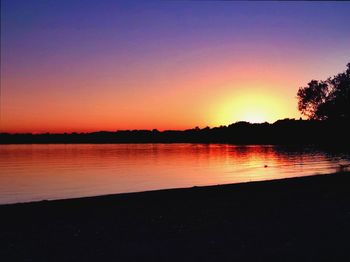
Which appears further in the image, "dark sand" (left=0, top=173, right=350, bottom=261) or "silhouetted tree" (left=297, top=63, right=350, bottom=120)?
"silhouetted tree" (left=297, top=63, right=350, bottom=120)

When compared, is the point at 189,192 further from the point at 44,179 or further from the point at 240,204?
the point at 44,179

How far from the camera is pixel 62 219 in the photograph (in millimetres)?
15578

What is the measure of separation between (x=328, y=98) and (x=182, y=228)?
5131 cm

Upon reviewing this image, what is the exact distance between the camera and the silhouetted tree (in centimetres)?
5484

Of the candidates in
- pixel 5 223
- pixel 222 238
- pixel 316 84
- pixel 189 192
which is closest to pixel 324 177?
pixel 189 192

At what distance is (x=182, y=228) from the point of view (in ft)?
43.9

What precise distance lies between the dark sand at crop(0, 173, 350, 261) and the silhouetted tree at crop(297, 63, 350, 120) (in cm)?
3754

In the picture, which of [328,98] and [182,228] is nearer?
[182,228]

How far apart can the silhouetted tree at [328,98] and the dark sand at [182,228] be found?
37544 millimetres

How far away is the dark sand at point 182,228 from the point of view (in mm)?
10424

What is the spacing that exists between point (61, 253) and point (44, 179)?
40.3m

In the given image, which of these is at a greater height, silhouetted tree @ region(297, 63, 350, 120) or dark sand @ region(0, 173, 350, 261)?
silhouetted tree @ region(297, 63, 350, 120)

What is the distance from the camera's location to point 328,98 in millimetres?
58062

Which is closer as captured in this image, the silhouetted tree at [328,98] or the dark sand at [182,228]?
the dark sand at [182,228]
